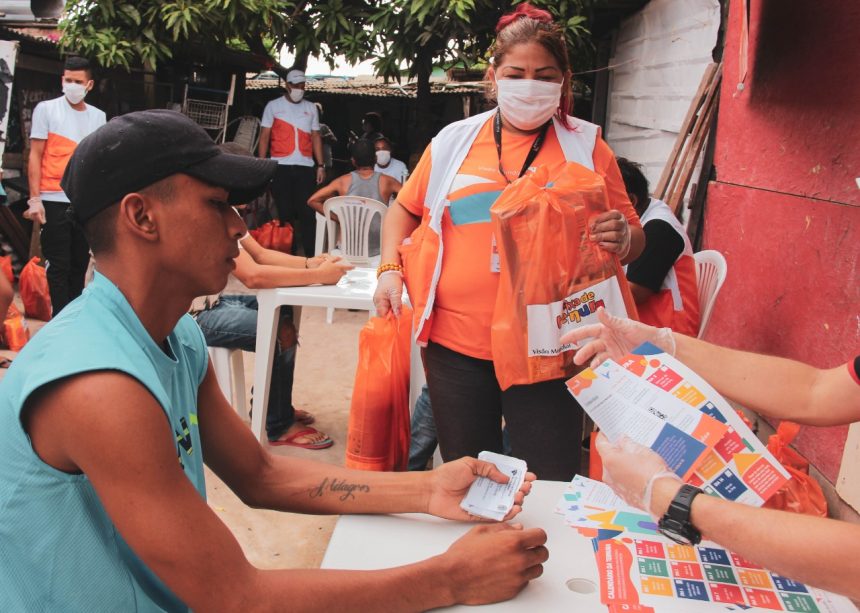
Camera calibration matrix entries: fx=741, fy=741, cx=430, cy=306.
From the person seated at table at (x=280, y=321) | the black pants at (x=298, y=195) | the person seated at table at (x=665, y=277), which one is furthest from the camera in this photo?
the black pants at (x=298, y=195)

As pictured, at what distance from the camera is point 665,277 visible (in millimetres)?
3092

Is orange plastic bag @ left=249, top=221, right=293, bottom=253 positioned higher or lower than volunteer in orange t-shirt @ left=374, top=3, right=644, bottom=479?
lower

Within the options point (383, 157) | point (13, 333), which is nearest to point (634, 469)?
point (13, 333)

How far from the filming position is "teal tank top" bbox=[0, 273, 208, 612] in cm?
112

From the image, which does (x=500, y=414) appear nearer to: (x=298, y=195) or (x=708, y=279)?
(x=708, y=279)

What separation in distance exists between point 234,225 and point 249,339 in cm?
252

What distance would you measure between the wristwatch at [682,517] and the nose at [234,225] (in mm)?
907

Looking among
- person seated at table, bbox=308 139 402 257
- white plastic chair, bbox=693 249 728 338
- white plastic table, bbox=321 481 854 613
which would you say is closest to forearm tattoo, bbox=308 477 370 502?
white plastic table, bbox=321 481 854 613

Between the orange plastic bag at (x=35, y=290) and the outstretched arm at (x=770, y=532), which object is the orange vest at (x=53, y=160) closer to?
the orange plastic bag at (x=35, y=290)

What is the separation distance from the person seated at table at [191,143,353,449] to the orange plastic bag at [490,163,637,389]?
1.93 metres

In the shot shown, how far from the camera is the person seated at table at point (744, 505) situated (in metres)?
1.12

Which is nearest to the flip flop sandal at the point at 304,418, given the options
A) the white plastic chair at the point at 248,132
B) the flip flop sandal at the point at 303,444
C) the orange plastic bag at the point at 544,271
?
the flip flop sandal at the point at 303,444

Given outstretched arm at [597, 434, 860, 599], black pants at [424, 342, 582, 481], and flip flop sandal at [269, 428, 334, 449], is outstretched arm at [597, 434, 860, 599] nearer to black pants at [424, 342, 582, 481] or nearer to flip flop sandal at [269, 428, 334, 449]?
black pants at [424, 342, 582, 481]

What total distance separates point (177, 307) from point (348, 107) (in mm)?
13314
